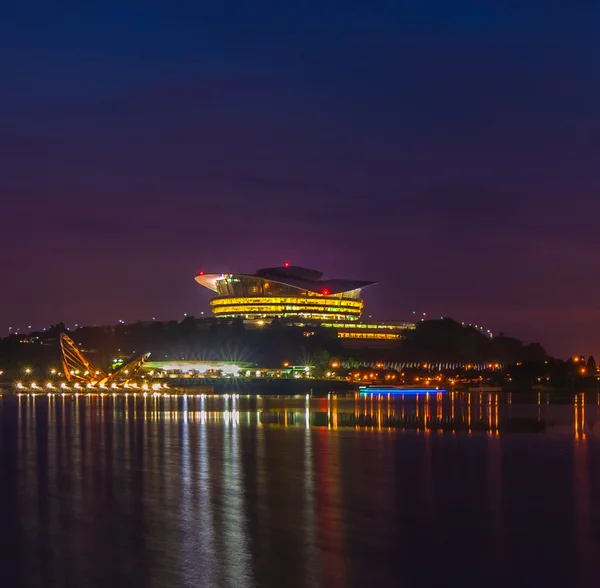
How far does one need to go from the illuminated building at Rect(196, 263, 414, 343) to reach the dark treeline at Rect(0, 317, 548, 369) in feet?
12.5

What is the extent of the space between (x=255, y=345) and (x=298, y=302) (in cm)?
2534

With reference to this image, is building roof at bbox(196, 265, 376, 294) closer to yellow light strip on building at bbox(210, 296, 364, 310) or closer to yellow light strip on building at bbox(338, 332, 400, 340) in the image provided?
yellow light strip on building at bbox(210, 296, 364, 310)

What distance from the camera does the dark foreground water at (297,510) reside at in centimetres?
1371

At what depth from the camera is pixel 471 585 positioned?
1303 cm

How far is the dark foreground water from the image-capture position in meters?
13.7

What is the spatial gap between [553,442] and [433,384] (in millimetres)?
92553

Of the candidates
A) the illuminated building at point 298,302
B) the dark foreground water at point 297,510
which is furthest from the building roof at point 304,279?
the dark foreground water at point 297,510

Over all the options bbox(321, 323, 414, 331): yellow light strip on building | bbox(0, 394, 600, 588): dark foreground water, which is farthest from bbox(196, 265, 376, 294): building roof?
bbox(0, 394, 600, 588): dark foreground water

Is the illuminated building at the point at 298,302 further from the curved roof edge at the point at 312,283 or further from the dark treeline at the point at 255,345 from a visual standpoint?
the dark treeline at the point at 255,345

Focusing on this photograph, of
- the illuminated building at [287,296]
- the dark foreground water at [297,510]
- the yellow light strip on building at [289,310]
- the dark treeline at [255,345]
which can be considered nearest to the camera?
the dark foreground water at [297,510]

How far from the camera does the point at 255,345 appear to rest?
13125cm

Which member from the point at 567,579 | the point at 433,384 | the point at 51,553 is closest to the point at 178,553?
the point at 51,553

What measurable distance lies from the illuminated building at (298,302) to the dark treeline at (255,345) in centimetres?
381

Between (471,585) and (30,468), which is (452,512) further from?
(30,468)
